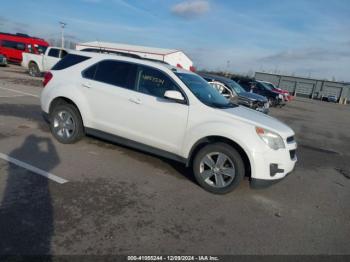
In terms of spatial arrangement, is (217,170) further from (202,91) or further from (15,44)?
(15,44)

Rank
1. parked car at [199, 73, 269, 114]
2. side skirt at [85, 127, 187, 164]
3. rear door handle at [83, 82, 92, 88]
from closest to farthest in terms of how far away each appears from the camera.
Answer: side skirt at [85, 127, 187, 164], rear door handle at [83, 82, 92, 88], parked car at [199, 73, 269, 114]

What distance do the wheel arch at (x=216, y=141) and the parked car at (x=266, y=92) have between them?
66.2 feet

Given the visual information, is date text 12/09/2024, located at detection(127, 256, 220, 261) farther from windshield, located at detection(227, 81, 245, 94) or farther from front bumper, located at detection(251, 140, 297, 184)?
windshield, located at detection(227, 81, 245, 94)

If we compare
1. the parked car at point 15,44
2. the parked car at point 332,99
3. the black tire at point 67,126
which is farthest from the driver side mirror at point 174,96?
the parked car at point 332,99

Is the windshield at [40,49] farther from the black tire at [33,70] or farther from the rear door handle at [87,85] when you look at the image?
the rear door handle at [87,85]

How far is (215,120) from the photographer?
185 inches

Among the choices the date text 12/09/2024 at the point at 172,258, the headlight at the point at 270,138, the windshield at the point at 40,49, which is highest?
the windshield at the point at 40,49

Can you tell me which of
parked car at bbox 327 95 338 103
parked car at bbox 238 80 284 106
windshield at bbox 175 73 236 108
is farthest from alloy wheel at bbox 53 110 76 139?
parked car at bbox 327 95 338 103

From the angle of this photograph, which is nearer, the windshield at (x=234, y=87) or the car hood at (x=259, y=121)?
the car hood at (x=259, y=121)

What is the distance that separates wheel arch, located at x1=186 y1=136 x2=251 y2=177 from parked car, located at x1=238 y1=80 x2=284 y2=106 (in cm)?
2017

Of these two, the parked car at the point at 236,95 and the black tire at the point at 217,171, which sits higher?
the parked car at the point at 236,95

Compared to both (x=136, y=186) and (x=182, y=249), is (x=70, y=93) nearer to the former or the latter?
(x=136, y=186)

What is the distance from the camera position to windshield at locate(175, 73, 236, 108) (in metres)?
5.07

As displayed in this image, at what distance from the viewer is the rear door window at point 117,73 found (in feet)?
17.9
